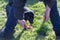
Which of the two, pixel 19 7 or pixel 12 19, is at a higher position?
pixel 19 7

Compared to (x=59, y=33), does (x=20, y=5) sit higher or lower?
higher

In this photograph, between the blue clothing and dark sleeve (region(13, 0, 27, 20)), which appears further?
the blue clothing

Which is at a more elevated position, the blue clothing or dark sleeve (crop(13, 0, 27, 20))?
dark sleeve (crop(13, 0, 27, 20))

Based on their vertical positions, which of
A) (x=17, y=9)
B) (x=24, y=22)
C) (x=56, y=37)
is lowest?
(x=56, y=37)

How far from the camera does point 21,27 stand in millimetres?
2859

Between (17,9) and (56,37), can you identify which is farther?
(56,37)

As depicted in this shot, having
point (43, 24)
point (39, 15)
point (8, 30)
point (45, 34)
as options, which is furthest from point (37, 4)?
point (8, 30)

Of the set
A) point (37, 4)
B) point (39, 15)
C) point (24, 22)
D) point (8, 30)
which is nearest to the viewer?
point (8, 30)

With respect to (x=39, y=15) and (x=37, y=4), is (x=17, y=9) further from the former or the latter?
(x=37, y=4)

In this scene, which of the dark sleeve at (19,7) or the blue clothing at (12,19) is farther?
the blue clothing at (12,19)

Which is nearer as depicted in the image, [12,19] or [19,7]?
[19,7]

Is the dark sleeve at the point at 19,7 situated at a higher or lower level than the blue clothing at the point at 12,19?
higher

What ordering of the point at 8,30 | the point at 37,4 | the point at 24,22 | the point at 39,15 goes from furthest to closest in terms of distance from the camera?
1. the point at 37,4
2. the point at 39,15
3. the point at 24,22
4. the point at 8,30

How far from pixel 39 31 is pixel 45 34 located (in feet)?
0.32
